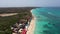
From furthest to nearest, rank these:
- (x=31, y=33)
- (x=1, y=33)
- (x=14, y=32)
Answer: (x=31, y=33)
(x=14, y=32)
(x=1, y=33)

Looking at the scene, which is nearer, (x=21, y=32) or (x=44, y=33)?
(x=21, y=32)

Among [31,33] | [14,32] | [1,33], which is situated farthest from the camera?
[31,33]

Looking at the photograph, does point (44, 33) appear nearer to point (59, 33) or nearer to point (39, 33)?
point (39, 33)

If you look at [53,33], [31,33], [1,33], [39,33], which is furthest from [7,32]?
[53,33]

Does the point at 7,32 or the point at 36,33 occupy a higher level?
the point at 7,32

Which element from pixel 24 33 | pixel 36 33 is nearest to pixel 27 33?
pixel 24 33

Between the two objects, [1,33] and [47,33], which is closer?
[1,33]

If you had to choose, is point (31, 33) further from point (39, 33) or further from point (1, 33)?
point (1, 33)

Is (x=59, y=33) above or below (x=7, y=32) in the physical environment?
below
